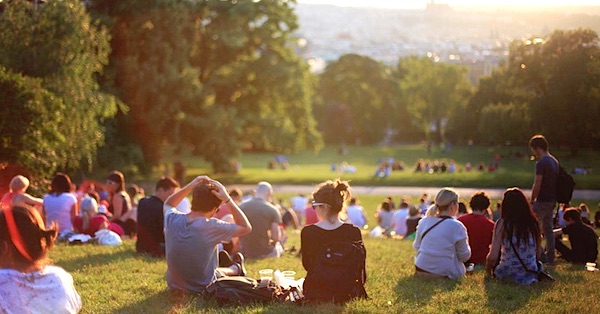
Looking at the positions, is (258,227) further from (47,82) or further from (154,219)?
(47,82)

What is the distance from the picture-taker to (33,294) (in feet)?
16.2

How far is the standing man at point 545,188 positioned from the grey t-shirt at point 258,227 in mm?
4313

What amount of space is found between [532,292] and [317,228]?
282 cm

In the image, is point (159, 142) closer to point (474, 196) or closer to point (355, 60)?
point (474, 196)

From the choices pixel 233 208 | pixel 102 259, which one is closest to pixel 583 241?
pixel 233 208

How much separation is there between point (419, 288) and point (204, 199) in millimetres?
2905

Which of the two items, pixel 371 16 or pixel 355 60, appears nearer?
pixel 355 60

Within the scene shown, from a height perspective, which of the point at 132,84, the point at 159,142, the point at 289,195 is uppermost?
the point at 132,84

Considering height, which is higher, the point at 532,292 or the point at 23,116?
the point at 23,116

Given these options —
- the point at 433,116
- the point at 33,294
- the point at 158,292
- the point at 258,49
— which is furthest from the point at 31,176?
the point at 258,49

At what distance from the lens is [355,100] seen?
7844 cm

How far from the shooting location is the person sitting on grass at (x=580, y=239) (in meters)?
11.6

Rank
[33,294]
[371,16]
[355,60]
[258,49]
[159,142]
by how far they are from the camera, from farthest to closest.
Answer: [371,16] < [355,60] < [258,49] < [159,142] < [33,294]

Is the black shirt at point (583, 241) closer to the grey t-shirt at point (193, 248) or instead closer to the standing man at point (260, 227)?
the standing man at point (260, 227)
